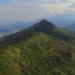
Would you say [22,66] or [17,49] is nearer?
[22,66]

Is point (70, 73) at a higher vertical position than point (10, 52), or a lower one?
lower

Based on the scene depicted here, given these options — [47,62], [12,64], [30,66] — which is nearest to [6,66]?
[12,64]

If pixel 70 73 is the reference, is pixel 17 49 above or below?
above

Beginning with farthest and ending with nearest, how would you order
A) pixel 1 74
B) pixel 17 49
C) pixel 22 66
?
pixel 17 49 → pixel 22 66 → pixel 1 74

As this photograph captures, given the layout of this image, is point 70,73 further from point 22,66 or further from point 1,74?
point 1,74

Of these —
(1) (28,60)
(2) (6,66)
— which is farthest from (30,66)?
(2) (6,66)

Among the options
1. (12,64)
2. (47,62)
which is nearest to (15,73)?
(12,64)

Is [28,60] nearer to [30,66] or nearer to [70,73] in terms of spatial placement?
[30,66]

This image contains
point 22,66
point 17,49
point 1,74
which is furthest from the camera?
point 17,49

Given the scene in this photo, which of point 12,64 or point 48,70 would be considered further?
point 48,70
